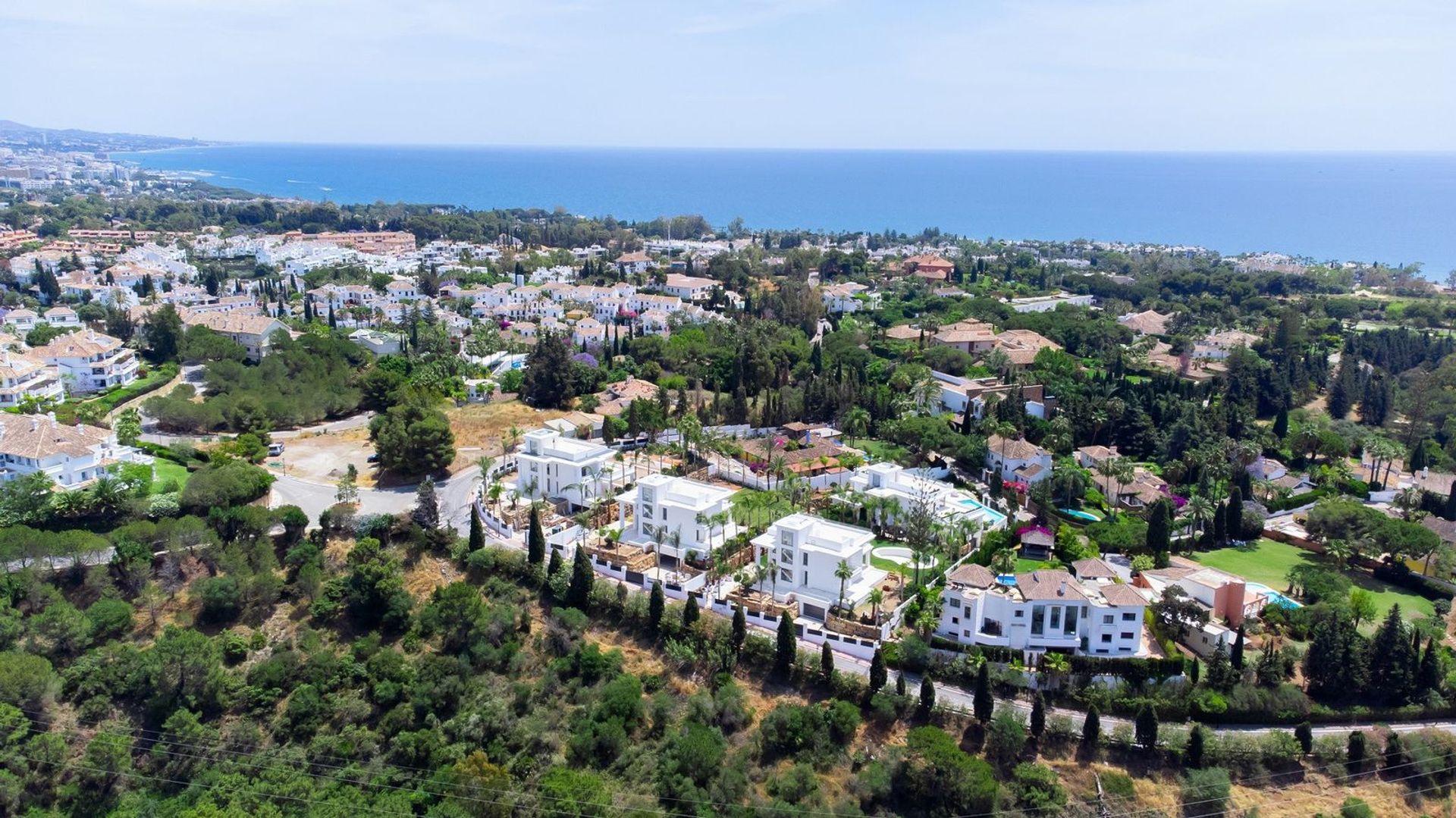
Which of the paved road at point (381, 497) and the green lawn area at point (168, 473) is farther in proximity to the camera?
the green lawn area at point (168, 473)

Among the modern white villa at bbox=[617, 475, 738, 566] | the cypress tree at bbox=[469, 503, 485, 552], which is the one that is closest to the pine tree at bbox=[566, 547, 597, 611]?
the modern white villa at bbox=[617, 475, 738, 566]

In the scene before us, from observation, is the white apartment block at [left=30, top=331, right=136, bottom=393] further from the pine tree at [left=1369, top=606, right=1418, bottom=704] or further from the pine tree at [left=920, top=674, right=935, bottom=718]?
the pine tree at [left=1369, top=606, right=1418, bottom=704]

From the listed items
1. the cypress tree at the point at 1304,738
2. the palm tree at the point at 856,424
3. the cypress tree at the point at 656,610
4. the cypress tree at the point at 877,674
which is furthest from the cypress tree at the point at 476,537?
the cypress tree at the point at 1304,738

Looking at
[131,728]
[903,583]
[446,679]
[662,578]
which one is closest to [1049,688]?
[903,583]

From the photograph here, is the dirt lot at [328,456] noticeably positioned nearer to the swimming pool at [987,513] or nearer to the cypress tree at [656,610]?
the cypress tree at [656,610]

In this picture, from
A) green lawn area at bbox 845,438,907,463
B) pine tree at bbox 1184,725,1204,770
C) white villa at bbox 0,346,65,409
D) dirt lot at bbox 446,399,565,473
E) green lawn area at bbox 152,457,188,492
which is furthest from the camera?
white villa at bbox 0,346,65,409

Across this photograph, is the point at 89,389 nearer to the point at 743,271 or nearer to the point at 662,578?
the point at 662,578
